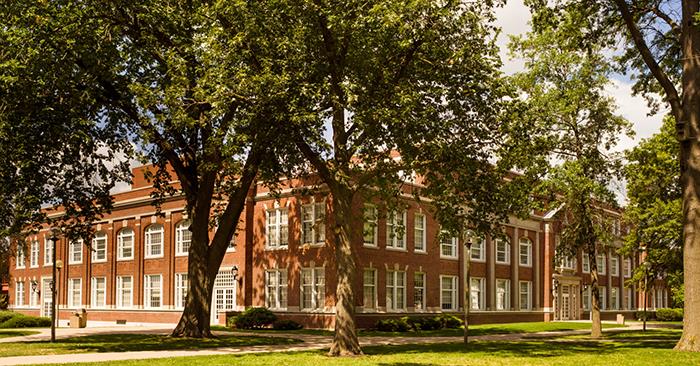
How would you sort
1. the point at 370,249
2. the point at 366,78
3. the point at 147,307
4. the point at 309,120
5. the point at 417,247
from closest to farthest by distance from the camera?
1. the point at 309,120
2. the point at 366,78
3. the point at 370,249
4. the point at 417,247
5. the point at 147,307

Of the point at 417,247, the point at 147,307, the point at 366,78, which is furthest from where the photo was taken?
the point at 147,307

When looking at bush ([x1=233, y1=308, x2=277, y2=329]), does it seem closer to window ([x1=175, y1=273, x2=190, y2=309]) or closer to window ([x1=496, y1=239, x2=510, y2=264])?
window ([x1=175, y1=273, x2=190, y2=309])

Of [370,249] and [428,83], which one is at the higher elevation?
[428,83]

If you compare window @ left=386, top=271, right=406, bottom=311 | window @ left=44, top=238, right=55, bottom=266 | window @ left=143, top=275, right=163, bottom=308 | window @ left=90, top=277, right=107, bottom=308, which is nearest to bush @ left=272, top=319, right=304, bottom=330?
window @ left=386, top=271, right=406, bottom=311

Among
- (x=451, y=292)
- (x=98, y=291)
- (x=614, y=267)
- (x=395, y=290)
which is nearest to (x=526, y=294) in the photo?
(x=451, y=292)

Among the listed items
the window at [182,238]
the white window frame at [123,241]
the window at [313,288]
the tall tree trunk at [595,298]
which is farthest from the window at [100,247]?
the tall tree trunk at [595,298]

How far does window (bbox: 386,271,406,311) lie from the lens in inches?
1640

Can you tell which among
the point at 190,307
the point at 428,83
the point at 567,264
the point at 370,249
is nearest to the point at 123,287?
the point at 370,249

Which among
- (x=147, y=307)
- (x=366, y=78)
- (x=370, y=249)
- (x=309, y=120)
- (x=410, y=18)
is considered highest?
(x=410, y=18)

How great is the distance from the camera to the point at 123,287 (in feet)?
175

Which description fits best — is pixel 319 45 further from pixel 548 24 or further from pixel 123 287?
pixel 123 287

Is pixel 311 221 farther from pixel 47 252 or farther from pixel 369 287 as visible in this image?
pixel 47 252

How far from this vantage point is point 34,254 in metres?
63.1

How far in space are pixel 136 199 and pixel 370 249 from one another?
1969 centimetres
